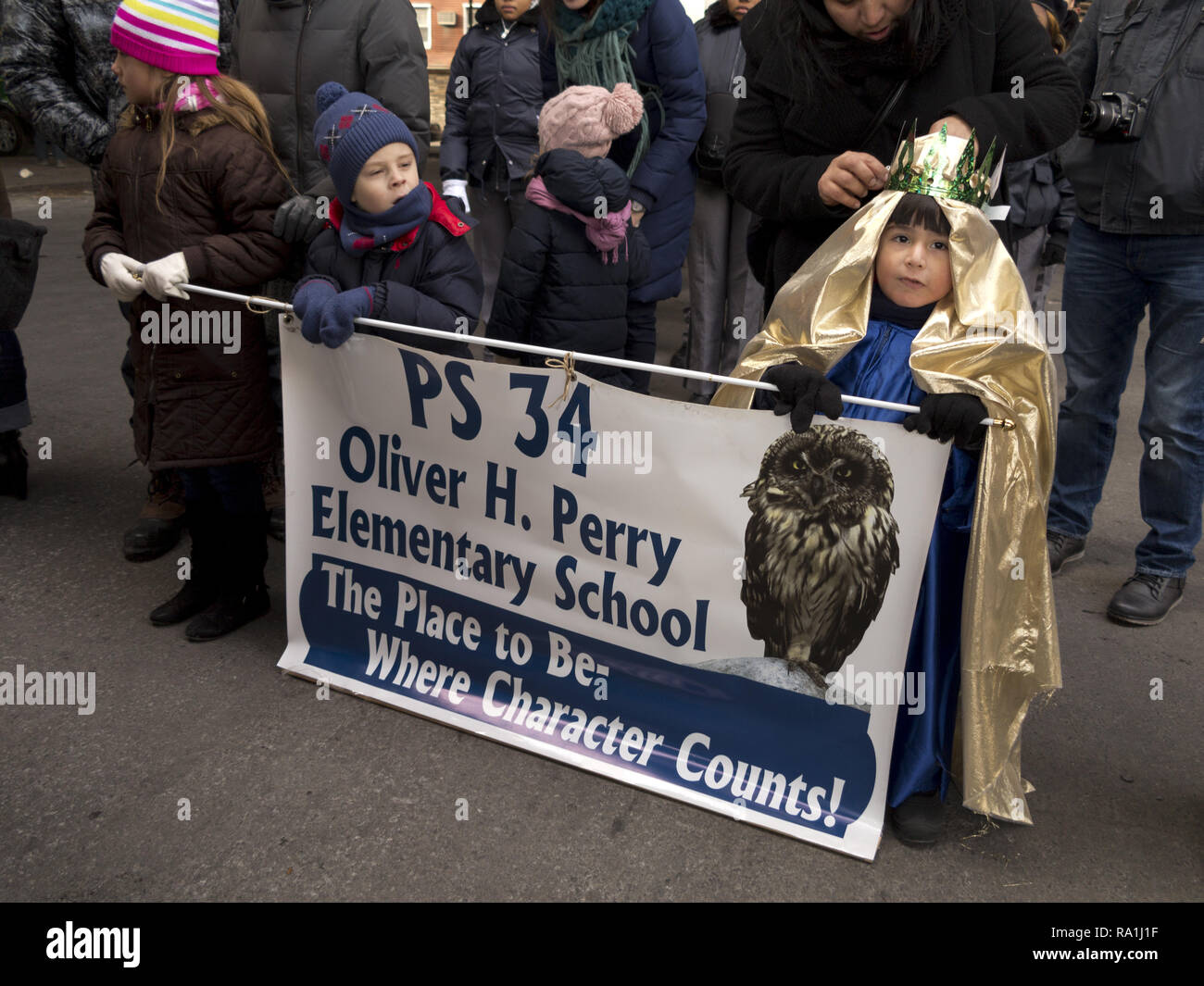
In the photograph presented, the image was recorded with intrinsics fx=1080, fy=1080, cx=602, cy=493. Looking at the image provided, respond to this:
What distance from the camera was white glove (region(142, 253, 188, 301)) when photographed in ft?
10.4

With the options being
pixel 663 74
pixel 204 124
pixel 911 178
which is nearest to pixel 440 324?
pixel 204 124

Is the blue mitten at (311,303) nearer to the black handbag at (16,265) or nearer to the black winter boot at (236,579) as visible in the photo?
the black winter boot at (236,579)

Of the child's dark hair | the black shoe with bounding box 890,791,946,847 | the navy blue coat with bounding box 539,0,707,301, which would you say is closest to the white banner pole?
the child's dark hair

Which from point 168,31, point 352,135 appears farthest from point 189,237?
point 352,135

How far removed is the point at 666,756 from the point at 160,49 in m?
2.52

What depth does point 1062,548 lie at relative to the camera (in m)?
4.14

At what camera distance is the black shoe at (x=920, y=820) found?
2.60m

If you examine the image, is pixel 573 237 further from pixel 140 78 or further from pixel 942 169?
pixel 942 169

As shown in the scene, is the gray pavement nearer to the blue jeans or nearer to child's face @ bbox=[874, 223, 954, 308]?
the blue jeans

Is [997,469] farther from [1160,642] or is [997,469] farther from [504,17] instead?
[504,17]

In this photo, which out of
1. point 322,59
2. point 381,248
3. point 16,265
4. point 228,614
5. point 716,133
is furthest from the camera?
point 716,133

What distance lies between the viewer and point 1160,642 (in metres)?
3.65

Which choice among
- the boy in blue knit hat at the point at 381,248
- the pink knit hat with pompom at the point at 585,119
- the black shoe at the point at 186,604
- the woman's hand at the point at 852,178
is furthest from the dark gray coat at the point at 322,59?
the woman's hand at the point at 852,178

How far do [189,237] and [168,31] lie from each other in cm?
59
